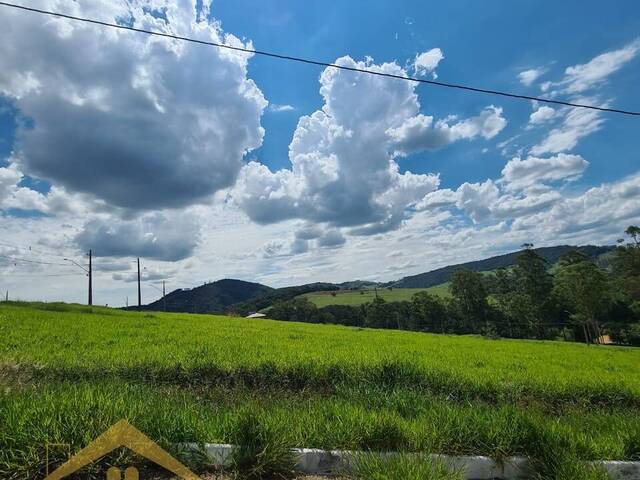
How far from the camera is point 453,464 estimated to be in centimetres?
425

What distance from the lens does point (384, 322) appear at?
91125 millimetres

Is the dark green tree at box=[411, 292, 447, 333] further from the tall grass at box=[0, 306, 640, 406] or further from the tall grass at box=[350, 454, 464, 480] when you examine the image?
the tall grass at box=[350, 454, 464, 480]

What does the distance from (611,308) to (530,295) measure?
10.8 meters

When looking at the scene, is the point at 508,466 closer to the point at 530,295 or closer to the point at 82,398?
the point at 82,398

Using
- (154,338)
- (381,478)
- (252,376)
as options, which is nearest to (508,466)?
(381,478)

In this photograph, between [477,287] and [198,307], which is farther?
[198,307]

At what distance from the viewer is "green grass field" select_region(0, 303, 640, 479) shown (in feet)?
14.4

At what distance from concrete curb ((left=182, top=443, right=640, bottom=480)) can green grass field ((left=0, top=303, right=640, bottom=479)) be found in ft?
0.59

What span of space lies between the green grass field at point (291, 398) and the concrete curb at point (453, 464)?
18 cm

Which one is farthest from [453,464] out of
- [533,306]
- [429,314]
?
[429,314]

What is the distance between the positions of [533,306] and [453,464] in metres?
71.9

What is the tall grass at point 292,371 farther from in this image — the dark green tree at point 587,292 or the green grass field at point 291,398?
the dark green tree at point 587,292

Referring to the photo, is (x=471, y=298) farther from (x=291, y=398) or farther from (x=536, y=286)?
(x=291, y=398)

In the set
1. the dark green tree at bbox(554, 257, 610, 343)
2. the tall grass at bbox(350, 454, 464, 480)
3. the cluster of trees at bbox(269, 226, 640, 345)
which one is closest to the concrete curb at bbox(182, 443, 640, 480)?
the tall grass at bbox(350, 454, 464, 480)
